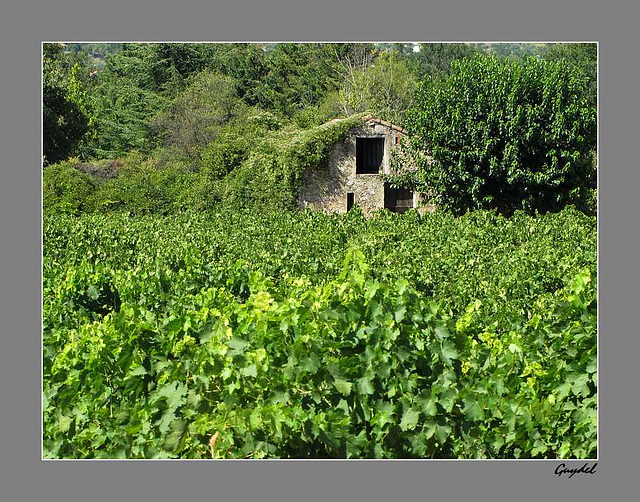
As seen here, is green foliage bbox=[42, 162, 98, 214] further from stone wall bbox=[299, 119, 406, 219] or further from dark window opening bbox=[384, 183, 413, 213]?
dark window opening bbox=[384, 183, 413, 213]

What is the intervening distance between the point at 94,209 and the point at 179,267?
12.9m

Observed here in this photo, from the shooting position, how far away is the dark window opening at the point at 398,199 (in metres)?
24.8

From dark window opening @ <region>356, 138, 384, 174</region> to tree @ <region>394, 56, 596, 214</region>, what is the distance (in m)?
2.47

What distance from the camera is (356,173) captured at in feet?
79.4

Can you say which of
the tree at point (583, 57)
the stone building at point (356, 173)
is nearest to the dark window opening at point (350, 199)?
the stone building at point (356, 173)

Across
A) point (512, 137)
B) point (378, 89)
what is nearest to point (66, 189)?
point (512, 137)

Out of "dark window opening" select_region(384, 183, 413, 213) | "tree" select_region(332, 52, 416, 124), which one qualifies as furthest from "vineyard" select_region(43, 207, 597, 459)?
"tree" select_region(332, 52, 416, 124)

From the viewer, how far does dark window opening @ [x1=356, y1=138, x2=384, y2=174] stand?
24125 millimetres

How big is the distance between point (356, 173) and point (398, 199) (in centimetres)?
154

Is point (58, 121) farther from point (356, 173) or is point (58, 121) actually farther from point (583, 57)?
point (583, 57)

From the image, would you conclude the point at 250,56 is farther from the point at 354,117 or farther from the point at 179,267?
the point at 179,267

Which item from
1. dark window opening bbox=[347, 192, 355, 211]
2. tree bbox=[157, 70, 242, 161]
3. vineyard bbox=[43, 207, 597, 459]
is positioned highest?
tree bbox=[157, 70, 242, 161]

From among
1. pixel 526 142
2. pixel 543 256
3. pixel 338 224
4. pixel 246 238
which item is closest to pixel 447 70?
pixel 526 142

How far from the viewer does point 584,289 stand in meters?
6.25
